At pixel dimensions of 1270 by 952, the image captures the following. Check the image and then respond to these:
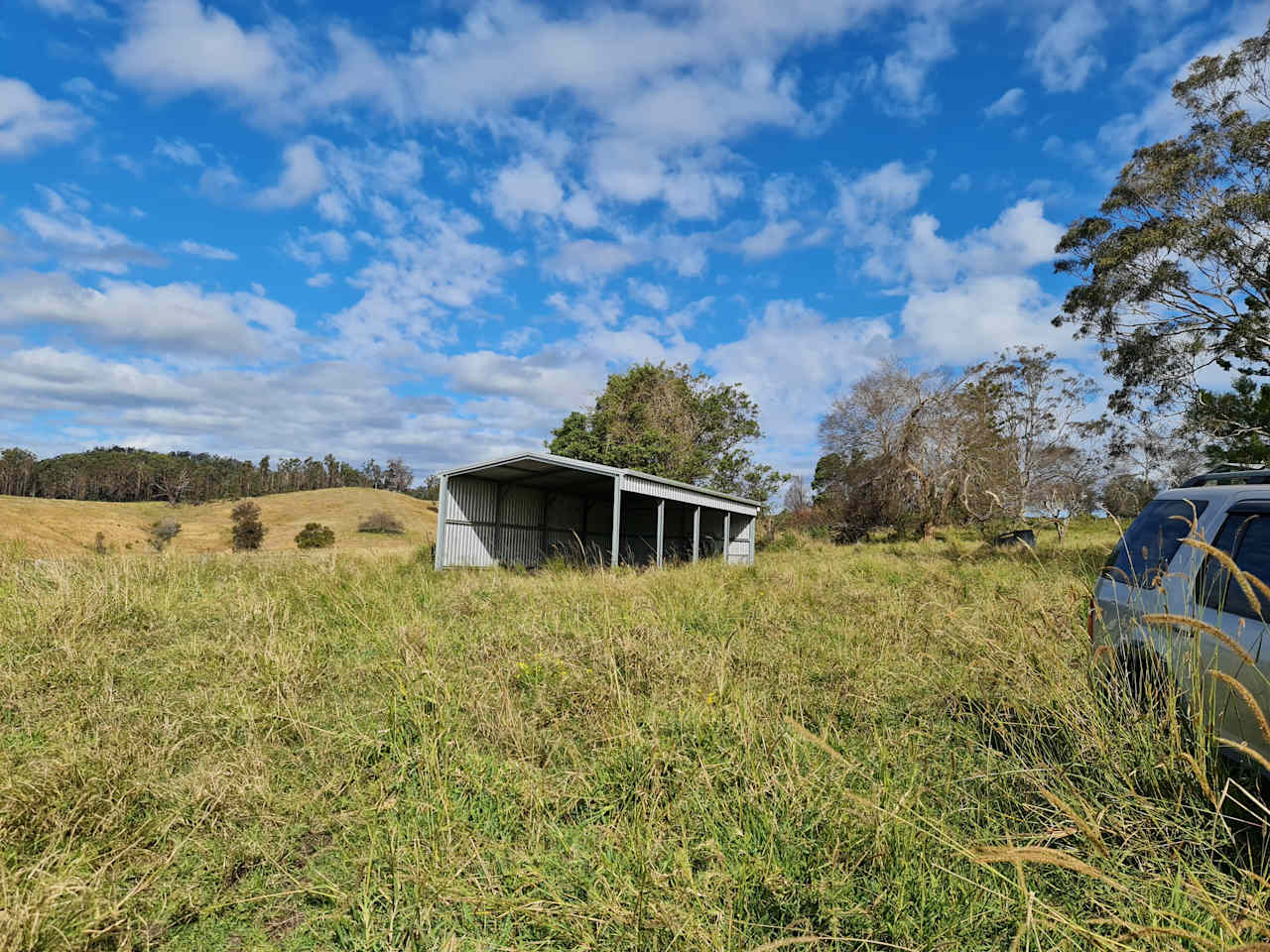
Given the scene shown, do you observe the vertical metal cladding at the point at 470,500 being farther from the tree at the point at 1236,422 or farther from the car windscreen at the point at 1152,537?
the tree at the point at 1236,422

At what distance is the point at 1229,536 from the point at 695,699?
2.95 meters

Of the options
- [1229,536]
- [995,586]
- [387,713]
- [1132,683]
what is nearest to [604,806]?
[387,713]

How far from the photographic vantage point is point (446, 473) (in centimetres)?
1734

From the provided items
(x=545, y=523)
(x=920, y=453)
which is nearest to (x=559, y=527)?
(x=545, y=523)

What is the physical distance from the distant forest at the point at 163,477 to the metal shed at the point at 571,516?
3838cm

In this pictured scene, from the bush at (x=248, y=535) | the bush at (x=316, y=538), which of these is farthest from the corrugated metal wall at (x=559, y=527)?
the bush at (x=248, y=535)

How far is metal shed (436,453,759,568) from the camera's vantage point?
16906mm

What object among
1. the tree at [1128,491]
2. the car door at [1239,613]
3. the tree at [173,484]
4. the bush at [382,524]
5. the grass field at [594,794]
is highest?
the tree at [173,484]

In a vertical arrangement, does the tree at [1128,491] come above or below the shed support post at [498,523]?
above

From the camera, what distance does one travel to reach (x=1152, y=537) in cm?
393

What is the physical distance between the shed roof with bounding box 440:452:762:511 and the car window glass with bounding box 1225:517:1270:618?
12.3 metres

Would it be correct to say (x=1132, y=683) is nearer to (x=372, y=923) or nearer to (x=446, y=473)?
(x=372, y=923)

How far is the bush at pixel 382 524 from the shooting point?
160 ft

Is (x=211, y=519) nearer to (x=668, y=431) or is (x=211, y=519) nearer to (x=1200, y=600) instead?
(x=668, y=431)
